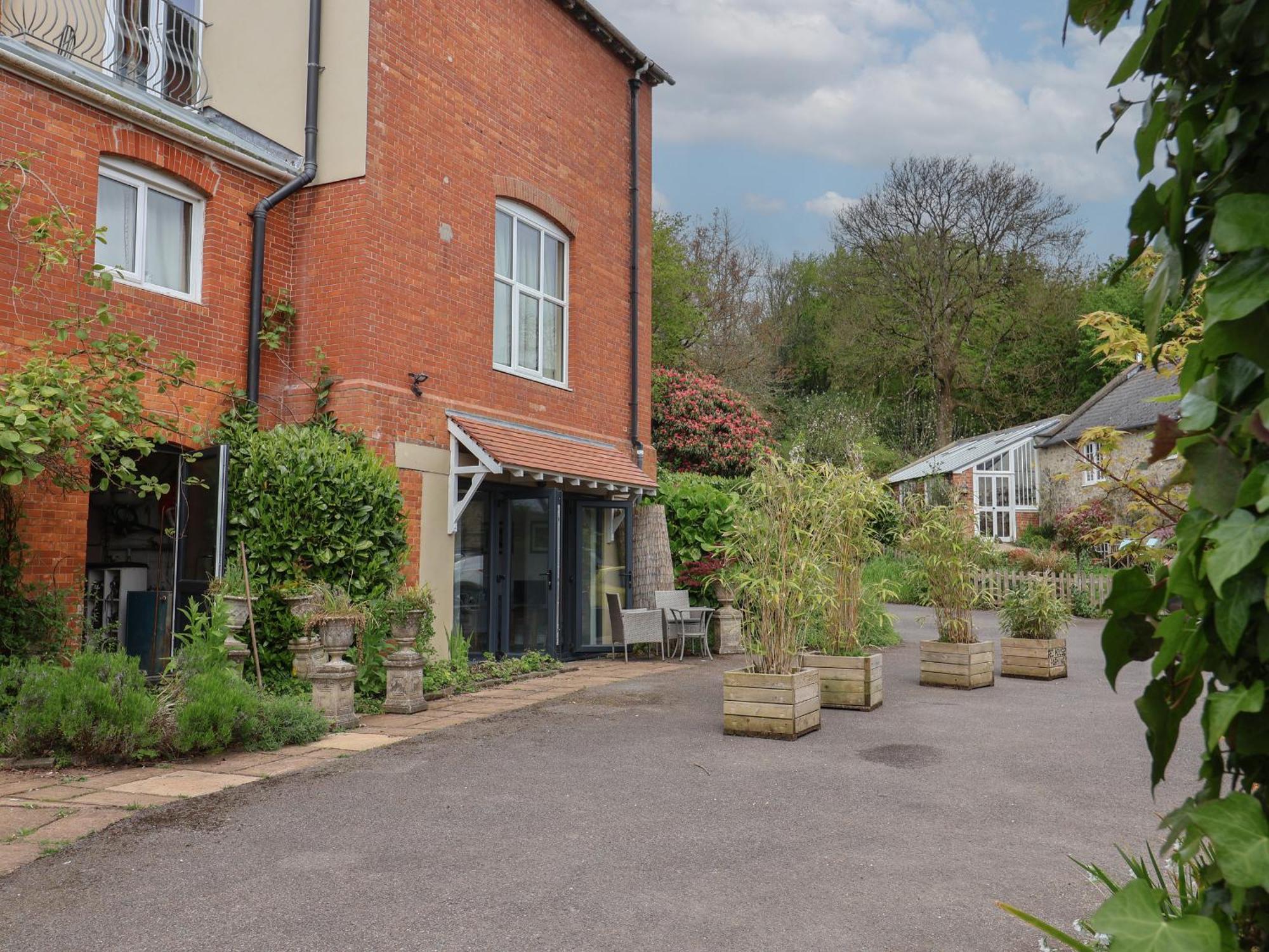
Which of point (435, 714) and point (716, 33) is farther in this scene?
point (716, 33)

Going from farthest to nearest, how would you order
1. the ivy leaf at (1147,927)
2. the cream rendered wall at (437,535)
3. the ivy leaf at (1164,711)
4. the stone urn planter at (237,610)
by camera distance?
the cream rendered wall at (437,535)
the stone urn planter at (237,610)
the ivy leaf at (1164,711)
the ivy leaf at (1147,927)

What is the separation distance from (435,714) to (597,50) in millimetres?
9746

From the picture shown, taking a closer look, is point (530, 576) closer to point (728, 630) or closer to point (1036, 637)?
point (728, 630)

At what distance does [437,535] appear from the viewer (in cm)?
1035

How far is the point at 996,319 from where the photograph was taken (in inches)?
1421

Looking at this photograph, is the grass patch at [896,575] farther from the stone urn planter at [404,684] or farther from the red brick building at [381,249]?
the stone urn planter at [404,684]

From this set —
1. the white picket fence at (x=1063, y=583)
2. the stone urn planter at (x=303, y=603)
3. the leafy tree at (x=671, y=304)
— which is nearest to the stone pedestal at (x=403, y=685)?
the stone urn planter at (x=303, y=603)

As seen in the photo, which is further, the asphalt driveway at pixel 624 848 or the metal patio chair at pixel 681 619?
the metal patio chair at pixel 681 619

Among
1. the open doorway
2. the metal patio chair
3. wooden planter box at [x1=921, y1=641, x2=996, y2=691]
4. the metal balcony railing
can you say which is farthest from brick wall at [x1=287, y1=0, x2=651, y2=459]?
wooden planter box at [x1=921, y1=641, x2=996, y2=691]

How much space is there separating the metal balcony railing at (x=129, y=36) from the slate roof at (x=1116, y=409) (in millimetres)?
23567

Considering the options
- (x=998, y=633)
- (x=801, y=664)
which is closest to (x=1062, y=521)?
(x=998, y=633)

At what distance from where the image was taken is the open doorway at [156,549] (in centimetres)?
860

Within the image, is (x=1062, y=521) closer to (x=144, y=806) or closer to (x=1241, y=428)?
(x=144, y=806)

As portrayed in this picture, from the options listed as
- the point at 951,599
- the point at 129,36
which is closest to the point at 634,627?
the point at 951,599
